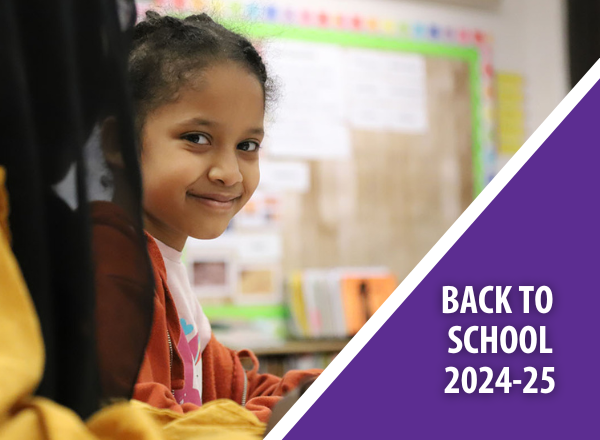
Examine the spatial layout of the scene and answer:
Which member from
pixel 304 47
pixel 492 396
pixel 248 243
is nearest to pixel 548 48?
pixel 304 47

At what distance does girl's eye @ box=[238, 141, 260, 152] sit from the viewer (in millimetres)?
881

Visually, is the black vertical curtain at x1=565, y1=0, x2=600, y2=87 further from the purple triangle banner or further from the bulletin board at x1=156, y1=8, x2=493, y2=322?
the purple triangle banner

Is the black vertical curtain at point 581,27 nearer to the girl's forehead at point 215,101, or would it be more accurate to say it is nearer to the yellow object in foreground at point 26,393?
the girl's forehead at point 215,101

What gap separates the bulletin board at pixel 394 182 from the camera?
333 centimetres

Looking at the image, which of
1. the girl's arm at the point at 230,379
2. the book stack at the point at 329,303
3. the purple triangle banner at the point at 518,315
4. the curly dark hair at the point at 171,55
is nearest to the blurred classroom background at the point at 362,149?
the book stack at the point at 329,303

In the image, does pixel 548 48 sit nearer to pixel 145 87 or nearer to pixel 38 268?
pixel 145 87

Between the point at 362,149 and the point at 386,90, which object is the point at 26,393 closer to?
the point at 362,149

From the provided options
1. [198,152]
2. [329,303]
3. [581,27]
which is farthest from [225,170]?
[581,27]

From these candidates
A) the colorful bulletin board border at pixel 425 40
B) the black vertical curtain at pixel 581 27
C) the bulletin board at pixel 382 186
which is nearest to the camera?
the black vertical curtain at pixel 581 27

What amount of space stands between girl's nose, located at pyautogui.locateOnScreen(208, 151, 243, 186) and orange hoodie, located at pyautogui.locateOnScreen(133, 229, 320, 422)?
0.37 feet

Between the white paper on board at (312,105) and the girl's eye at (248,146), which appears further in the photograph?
the white paper on board at (312,105)

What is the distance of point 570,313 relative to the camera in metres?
0.53

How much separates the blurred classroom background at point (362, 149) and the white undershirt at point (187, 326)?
6.44 feet

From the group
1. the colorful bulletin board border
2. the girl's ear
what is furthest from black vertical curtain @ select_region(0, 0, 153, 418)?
the colorful bulletin board border
